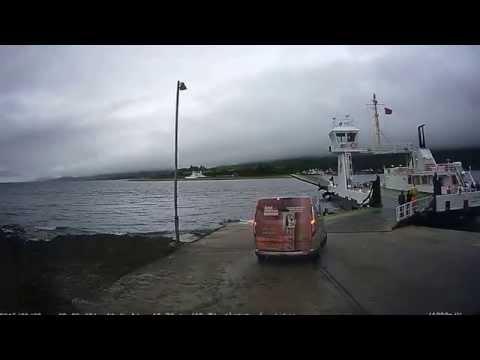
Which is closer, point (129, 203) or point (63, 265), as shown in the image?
point (63, 265)

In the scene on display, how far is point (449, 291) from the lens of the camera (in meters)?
2.10

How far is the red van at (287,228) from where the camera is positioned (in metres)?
2.45

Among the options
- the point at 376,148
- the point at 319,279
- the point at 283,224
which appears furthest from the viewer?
the point at 376,148

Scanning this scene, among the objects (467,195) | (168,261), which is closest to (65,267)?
(168,261)

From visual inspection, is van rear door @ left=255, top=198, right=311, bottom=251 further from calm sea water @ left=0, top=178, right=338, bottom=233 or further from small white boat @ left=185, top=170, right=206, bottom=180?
small white boat @ left=185, top=170, right=206, bottom=180

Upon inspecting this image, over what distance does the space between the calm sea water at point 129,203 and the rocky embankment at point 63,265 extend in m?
0.09

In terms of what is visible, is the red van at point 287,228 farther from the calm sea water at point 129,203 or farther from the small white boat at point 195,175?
the small white boat at point 195,175

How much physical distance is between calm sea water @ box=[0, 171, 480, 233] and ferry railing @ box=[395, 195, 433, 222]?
387mm

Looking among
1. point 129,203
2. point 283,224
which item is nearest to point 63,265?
point 129,203

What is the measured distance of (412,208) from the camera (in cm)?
259

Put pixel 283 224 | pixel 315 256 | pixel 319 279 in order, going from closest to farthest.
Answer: pixel 319 279
pixel 315 256
pixel 283 224

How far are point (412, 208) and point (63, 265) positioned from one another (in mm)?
2647

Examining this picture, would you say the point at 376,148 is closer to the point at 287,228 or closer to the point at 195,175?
the point at 287,228

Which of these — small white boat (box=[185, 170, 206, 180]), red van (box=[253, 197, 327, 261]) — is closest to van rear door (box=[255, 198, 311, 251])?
red van (box=[253, 197, 327, 261])
